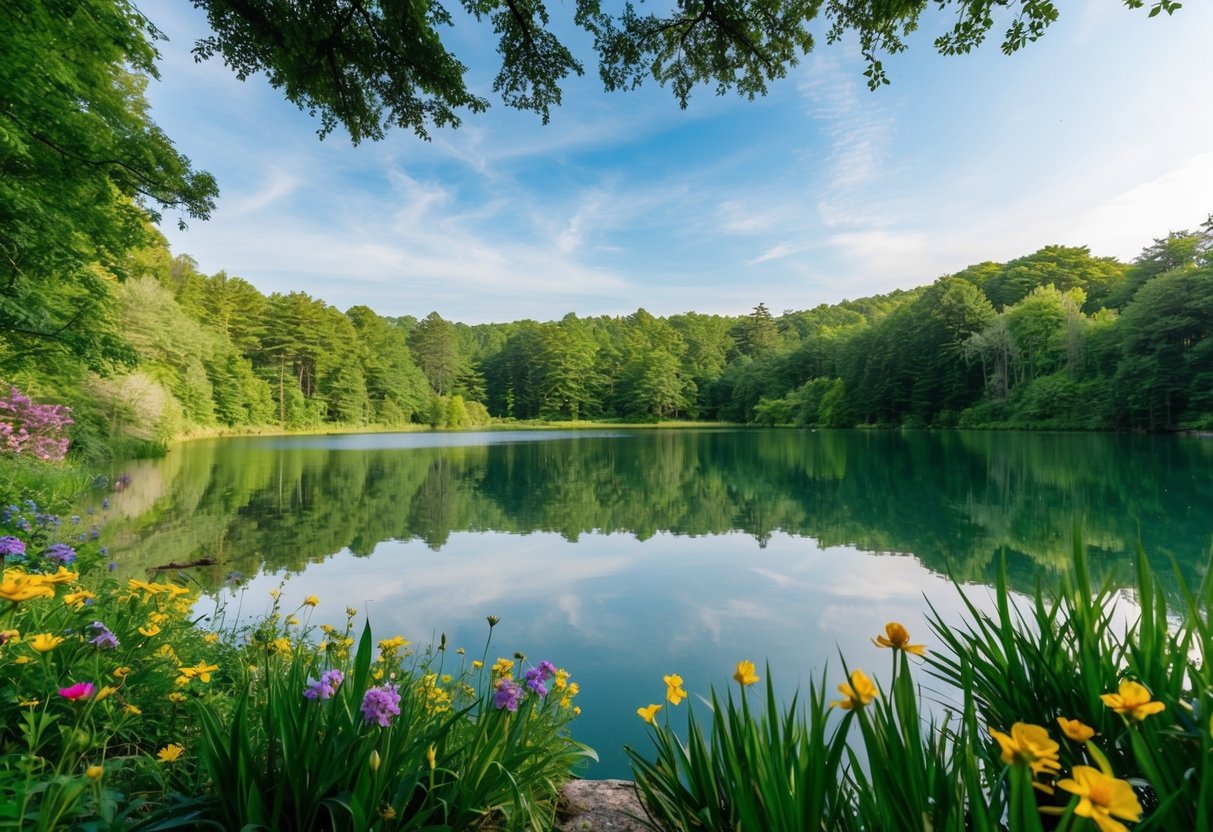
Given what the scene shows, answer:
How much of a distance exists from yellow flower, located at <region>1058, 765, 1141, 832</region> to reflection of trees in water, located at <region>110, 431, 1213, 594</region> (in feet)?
11.0

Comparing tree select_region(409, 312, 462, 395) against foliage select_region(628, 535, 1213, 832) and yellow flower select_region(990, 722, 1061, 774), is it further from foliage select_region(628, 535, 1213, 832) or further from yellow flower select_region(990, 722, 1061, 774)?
yellow flower select_region(990, 722, 1061, 774)

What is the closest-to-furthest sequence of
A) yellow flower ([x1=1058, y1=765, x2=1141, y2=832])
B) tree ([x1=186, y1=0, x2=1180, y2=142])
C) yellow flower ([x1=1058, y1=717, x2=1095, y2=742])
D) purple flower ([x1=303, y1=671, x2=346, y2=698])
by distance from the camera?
1. yellow flower ([x1=1058, y1=765, x2=1141, y2=832])
2. yellow flower ([x1=1058, y1=717, x2=1095, y2=742])
3. purple flower ([x1=303, y1=671, x2=346, y2=698])
4. tree ([x1=186, y1=0, x2=1180, y2=142])

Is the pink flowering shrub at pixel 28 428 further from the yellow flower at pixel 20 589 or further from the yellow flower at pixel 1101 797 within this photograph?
the yellow flower at pixel 1101 797

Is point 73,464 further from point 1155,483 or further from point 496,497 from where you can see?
point 1155,483

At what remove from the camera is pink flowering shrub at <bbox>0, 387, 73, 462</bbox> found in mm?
8117

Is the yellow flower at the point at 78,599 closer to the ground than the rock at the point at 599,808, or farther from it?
farther from it

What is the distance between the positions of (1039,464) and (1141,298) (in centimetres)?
1871

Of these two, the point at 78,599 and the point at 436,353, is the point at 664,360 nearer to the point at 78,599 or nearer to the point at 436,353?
the point at 436,353

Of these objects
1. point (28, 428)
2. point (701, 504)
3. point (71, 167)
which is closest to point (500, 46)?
point (71, 167)

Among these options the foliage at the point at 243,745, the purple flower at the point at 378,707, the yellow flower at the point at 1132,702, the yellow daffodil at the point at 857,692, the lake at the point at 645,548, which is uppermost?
the yellow flower at the point at 1132,702

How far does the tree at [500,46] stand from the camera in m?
3.87

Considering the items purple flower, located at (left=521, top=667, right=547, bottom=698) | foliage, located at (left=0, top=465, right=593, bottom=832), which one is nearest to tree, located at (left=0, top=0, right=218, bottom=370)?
foliage, located at (left=0, top=465, right=593, bottom=832)

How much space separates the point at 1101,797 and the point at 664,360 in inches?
2208

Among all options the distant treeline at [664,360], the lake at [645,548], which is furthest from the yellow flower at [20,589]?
the distant treeline at [664,360]
